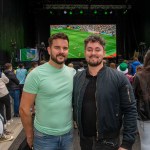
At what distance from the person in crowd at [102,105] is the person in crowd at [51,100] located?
159mm

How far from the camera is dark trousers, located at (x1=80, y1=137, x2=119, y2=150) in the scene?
261cm

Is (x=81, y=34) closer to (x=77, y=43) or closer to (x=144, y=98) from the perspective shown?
(x=77, y=43)

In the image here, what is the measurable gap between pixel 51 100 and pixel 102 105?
1.47 ft

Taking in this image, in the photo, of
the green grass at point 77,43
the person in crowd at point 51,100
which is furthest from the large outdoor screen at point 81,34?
the person in crowd at point 51,100

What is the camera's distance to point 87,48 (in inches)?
105

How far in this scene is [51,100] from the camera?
2750 millimetres

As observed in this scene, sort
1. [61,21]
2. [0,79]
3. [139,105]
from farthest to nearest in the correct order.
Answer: [61,21]
[0,79]
[139,105]

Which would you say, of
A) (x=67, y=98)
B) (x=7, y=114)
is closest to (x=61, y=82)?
(x=67, y=98)

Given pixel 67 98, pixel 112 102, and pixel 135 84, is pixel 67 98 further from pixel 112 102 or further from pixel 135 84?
pixel 135 84

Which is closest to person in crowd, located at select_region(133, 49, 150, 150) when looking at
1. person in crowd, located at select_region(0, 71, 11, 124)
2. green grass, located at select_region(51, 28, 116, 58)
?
person in crowd, located at select_region(0, 71, 11, 124)

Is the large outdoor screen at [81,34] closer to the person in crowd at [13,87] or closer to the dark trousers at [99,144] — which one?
the person in crowd at [13,87]

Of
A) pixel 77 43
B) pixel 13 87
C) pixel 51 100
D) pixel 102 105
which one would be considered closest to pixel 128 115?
pixel 102 105

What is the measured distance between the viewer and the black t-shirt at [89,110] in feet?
8.60

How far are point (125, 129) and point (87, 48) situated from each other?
705 mm
